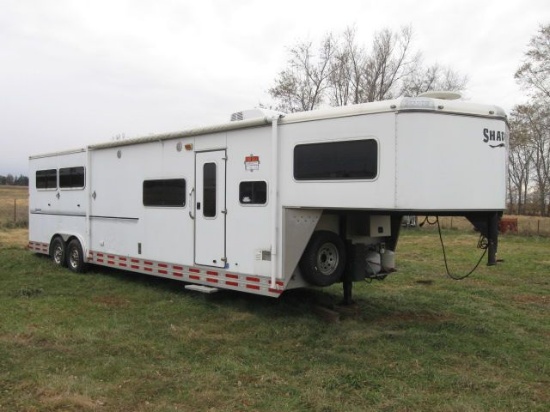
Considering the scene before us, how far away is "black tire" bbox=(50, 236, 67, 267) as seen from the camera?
11.3 m

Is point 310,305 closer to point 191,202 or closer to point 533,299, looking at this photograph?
point 191,202

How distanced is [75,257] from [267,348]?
634cm

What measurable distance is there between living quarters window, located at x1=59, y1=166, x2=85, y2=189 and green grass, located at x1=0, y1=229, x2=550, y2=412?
2.07 m

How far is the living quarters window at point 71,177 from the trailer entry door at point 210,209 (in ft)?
12.6

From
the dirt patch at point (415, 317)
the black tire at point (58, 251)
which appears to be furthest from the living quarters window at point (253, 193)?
the black tire at point (58, 251)

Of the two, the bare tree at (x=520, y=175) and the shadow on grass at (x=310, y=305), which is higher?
the bare tree at (x=520, y=175)

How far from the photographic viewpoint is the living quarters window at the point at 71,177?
423 inches

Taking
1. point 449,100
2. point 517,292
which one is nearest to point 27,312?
point 449,100

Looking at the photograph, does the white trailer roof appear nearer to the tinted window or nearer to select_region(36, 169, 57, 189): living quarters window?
the tinted window

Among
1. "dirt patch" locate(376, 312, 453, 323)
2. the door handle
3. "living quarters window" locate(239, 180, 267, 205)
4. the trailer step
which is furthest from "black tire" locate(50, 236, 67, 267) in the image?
"dirt patch" locate(376, 312, 453, 323)

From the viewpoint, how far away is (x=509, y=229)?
908 inches

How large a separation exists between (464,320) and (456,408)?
3166 millimetres

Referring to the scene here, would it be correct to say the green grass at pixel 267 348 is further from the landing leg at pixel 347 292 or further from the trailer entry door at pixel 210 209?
the trailer entry door at pixel 210 209

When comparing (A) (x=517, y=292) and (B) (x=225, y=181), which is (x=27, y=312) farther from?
(A) (x=517, y=292)
